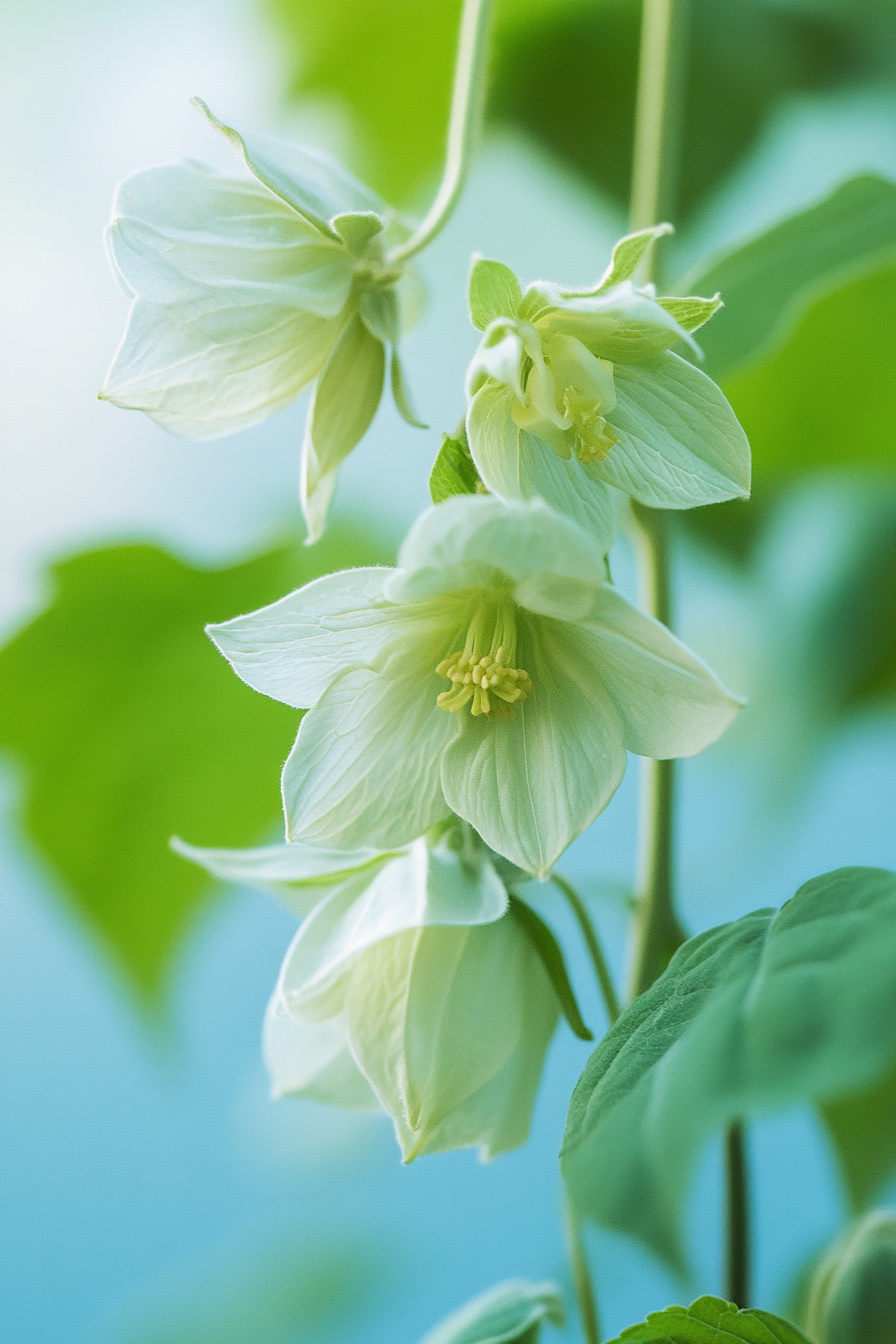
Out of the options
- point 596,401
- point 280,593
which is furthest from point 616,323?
point 280,593

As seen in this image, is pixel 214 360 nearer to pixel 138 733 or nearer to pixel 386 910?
pixel 386 910

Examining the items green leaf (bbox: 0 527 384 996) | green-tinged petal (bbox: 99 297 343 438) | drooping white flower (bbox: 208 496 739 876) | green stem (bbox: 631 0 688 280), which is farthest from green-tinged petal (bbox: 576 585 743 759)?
green leaf (bbox: 0 527 384 996)

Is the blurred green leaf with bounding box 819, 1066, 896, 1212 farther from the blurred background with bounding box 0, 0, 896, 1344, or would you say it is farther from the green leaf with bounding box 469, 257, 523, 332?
the green leaf with bounding box 469, 257, 523, 332

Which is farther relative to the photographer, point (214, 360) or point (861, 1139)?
point (861, 1139)

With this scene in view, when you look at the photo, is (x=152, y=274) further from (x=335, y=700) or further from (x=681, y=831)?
(x=681, y=831)

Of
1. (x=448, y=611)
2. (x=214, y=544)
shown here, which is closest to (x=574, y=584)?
(x=448, y=611)
